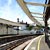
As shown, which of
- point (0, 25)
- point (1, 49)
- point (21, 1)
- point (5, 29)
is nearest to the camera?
point (1, 49)

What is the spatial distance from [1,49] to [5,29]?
147ft

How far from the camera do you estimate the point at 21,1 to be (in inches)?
719

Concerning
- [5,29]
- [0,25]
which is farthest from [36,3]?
[5,29]

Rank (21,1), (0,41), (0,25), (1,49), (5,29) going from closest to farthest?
1. (1,49)
2. (21,1)
3. (0,41)
4. (0,25)
5. (5,29)

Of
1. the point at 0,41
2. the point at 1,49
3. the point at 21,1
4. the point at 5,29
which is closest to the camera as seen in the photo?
the point at 1,49

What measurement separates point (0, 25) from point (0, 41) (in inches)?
793

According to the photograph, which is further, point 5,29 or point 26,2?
point 5,29

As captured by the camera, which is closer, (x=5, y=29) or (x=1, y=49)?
(x=1, y=49)

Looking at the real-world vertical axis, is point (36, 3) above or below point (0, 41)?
above

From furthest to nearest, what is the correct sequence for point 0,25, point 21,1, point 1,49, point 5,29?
1. point 5,29
2. point 0,25
3. point 21,1
4. point 1,49

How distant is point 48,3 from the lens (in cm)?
1861

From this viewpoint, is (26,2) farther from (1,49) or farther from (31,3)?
(1,49)

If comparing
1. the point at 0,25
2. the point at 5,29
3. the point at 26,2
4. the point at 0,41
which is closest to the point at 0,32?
the point at 0,25

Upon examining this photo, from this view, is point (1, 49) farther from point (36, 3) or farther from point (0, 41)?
point (0, 41)
